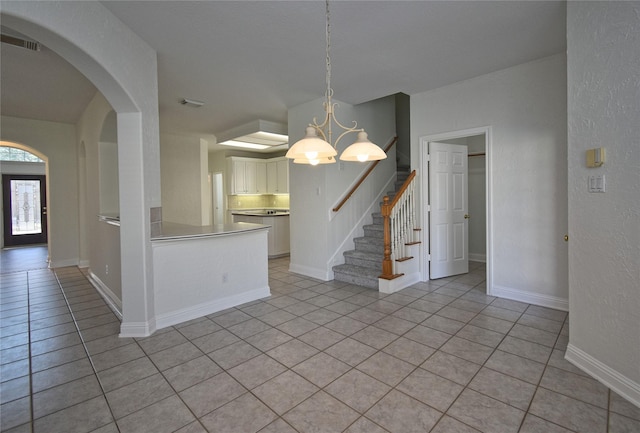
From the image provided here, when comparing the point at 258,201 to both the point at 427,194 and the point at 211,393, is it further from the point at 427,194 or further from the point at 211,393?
the point at 211,393

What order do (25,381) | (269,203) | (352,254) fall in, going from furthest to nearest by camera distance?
1. (269,203)
2. (352,254)
3. (25,381)

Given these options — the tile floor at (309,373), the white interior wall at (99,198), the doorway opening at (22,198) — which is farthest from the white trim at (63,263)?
the doorway opening at (22,198)

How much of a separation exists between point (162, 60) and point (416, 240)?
13.5 ft

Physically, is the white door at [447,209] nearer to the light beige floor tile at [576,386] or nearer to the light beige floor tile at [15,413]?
the light beige floor tile at [576,386]

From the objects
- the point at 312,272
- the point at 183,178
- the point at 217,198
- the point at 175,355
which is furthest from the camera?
the point at 217,198

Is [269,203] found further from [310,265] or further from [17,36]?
[17,36]

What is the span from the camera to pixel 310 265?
5.20 metres

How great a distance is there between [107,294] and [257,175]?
18.8 feet

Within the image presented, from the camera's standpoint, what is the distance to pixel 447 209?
481 cm

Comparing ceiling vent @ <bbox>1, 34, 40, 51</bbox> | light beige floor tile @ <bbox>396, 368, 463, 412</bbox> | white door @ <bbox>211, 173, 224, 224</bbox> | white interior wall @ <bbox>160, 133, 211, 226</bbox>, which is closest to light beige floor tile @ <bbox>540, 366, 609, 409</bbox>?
light beige floor tile @ <bbox>396, 368, 463, 412</bbox>

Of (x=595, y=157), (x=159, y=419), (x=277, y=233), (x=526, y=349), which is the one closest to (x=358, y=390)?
(x=159, y=419)

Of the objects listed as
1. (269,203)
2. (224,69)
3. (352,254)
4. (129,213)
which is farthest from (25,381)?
(269,203)

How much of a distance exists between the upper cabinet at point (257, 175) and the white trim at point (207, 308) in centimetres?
498

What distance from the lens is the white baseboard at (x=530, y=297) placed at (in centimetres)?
350
